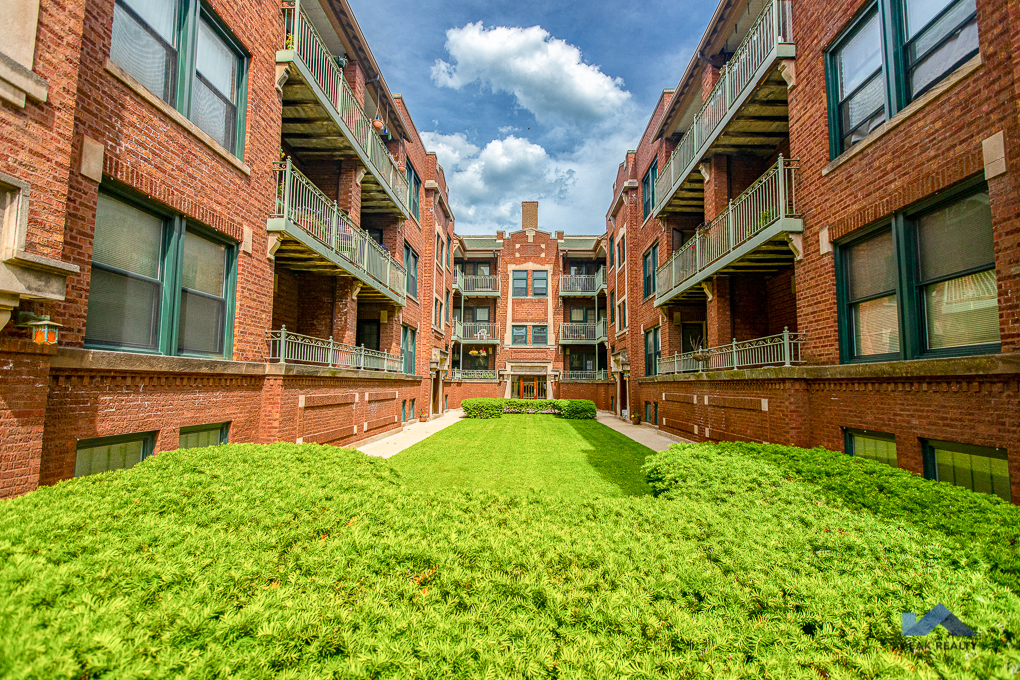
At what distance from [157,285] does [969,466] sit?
1089cm

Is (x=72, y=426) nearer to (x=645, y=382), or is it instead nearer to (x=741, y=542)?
(x=741, y=542)

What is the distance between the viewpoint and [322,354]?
11.5 meters

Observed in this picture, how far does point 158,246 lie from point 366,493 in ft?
16.5

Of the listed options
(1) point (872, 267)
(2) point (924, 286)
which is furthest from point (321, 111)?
(2) point (924, 286)

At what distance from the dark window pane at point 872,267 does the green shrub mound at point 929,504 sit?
3123 millimetres

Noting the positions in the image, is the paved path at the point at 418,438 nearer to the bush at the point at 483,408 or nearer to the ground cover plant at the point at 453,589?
the bush at the point at 483,408

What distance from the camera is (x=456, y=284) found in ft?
109

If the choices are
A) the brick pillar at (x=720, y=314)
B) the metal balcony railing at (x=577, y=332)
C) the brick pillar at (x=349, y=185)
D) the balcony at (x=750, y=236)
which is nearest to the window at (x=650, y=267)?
the balcony at (x=750, y=236)

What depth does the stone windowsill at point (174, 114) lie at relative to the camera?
17.9 ft

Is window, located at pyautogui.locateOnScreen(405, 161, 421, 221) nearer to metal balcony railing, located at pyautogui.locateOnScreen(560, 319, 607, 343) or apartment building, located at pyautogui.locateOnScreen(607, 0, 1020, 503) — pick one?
apartment building, located at pyautogui.locateOnScreen(607, 0, 1020, 503)

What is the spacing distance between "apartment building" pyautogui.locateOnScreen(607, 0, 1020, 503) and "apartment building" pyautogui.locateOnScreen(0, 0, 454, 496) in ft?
31.3

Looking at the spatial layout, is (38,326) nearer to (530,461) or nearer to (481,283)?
(530,461)

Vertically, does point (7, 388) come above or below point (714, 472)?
above

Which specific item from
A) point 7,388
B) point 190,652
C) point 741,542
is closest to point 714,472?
point 741,542
